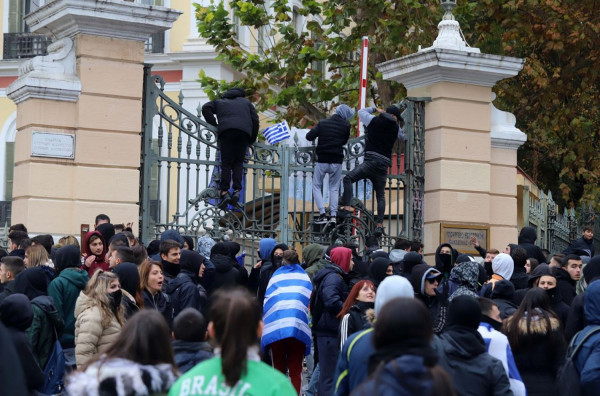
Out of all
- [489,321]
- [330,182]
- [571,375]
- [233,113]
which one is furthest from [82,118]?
[571,375]

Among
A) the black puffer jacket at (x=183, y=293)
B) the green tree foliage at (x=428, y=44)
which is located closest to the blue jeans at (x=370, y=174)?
the black puffer jacket at (x=183, y=293)

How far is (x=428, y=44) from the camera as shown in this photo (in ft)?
70.9

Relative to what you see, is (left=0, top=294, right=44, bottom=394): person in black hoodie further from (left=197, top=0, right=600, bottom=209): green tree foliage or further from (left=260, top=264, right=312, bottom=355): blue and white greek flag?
(left=197, top=0, right=600, bottom=209): green tree foliage

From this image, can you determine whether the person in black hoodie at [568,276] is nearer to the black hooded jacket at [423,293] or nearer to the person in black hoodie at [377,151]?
the black hooded jacket at [423,293]

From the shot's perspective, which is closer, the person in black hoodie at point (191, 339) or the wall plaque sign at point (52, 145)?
the person in black hoodie at point (191, 339)

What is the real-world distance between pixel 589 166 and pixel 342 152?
1029 cm

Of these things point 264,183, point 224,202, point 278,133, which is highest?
point 278,133

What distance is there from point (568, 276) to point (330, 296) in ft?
7.24

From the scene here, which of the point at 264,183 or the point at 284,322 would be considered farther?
the point at 264,183

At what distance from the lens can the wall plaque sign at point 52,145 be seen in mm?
13078

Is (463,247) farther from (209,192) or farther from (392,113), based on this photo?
(209,192)

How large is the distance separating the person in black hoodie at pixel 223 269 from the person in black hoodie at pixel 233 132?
271cm

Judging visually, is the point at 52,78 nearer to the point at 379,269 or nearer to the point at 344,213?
the point at 344,213

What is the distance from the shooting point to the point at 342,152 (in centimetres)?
1472
